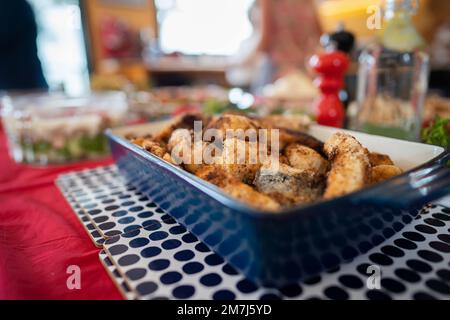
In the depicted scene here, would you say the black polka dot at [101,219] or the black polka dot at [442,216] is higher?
the black polka dot at [442,216]

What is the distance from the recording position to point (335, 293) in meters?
0.38

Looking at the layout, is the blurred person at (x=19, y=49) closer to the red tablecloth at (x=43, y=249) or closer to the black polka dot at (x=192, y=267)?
the red tablecloth at (x=43, y=249)

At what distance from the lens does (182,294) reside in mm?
381

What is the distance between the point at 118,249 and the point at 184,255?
10 centimetres

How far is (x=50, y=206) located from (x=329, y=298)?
0.59 m

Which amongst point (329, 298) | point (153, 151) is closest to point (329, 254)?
point (329, 298)

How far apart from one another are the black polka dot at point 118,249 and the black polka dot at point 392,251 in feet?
1.24

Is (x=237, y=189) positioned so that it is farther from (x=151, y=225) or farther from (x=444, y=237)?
(x=444, y=237)

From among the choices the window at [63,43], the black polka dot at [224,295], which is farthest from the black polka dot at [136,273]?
the window at [63,43]

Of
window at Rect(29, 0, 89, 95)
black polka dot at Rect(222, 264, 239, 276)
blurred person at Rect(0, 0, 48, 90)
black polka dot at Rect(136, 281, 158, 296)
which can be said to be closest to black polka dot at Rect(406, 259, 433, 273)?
black polka dot at Rect(222, 264, 239, 276)

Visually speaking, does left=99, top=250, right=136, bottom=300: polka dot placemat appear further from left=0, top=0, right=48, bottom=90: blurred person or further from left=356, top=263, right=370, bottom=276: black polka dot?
left=0, top=0, right=48, bottom=90: blurred person

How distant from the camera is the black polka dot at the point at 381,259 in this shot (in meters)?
0.43

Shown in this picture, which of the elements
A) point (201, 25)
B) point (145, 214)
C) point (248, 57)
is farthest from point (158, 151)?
point (201, 25)

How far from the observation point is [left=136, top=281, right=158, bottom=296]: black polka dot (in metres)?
0.38
